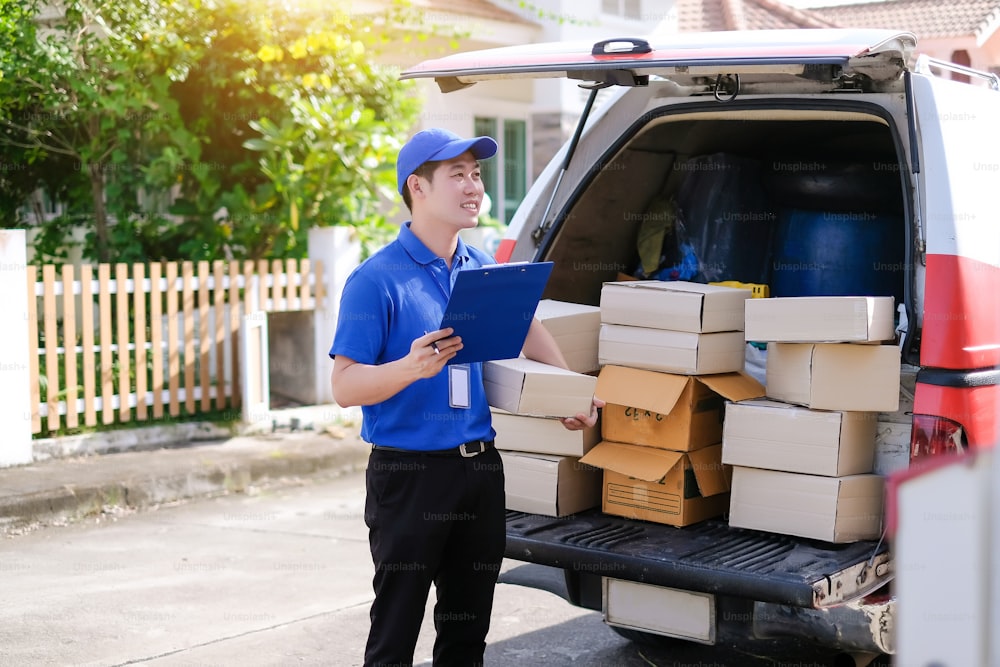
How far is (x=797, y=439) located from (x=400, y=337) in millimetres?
1341

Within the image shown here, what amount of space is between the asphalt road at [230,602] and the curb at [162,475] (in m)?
0.13

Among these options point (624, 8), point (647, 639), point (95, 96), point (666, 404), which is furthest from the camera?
point (624, 8)

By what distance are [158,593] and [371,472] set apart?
8.28ft

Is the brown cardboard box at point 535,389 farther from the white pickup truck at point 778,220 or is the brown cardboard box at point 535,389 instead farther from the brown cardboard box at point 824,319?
the brown cardboard box at point 824,319

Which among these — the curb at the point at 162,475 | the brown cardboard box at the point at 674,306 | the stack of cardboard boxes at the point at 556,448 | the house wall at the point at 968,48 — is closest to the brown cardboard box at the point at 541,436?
the stack of cardboard boxes at the point at 556,448

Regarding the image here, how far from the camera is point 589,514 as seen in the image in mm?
4219

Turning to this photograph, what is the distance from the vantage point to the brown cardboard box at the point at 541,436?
4.18 meters

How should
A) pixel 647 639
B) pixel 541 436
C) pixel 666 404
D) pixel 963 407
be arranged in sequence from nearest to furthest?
pixel 963 407 < pixel 666 404 < pixel 541 436 < pixel 647 639

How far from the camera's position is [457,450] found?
320 centimetres

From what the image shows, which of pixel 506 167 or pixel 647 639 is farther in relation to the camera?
pixel 506 167

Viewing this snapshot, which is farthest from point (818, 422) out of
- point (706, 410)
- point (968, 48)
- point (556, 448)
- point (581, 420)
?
point (968, 48)

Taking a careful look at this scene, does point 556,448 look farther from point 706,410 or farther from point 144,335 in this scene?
point 144,335

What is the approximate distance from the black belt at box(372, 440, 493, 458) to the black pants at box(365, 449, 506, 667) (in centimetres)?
1

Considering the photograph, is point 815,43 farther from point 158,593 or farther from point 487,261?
point 158,593
